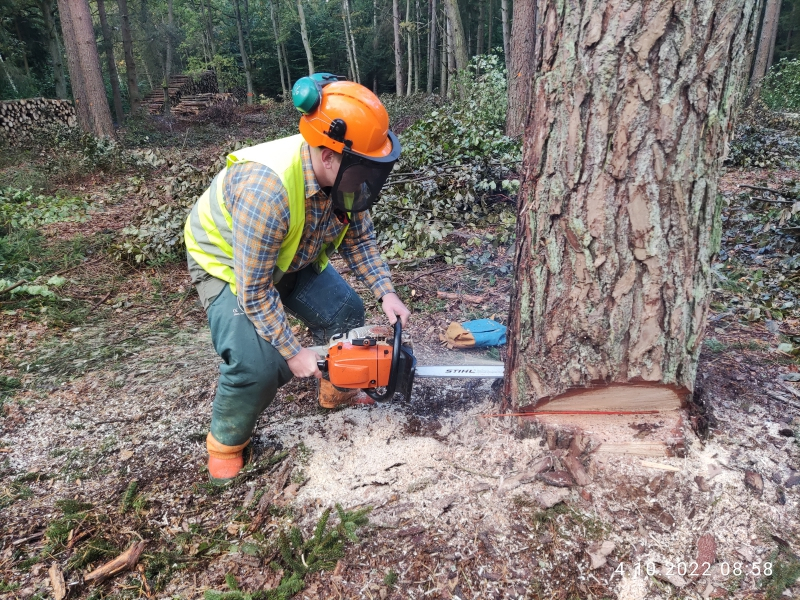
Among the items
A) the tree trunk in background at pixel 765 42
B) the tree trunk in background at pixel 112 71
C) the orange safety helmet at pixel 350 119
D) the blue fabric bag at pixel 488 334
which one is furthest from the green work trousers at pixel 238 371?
the tree trunk in background at pixel 112 71

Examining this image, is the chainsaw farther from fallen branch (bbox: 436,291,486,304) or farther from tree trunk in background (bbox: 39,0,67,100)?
tree trunk in background (bbox: 39,0,67,100)

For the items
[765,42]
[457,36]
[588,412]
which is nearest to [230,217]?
[588,412]

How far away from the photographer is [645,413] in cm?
193

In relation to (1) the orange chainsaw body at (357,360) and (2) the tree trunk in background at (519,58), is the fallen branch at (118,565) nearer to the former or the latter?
(1) the orange chainsaw body at (357,360)

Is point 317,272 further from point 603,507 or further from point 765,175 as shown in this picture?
point 765,175

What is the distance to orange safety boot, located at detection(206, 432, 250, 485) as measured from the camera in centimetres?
218

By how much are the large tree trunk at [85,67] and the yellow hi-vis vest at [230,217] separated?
30.3 feet

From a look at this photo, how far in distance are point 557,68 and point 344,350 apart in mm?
1317

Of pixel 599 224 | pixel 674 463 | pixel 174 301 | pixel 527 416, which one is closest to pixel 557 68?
pixel 599 224

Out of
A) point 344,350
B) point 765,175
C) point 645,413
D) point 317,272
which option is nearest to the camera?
point 645,413

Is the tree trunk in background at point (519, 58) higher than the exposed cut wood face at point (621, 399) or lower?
higher

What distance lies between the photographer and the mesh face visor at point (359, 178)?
5.91 feet

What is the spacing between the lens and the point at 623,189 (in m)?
1.55

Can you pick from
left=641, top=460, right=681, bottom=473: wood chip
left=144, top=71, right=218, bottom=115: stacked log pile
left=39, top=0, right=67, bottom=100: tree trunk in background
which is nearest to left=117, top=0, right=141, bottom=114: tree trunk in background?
left=144, top=71, right=218, bottom=115: stacked log pile
